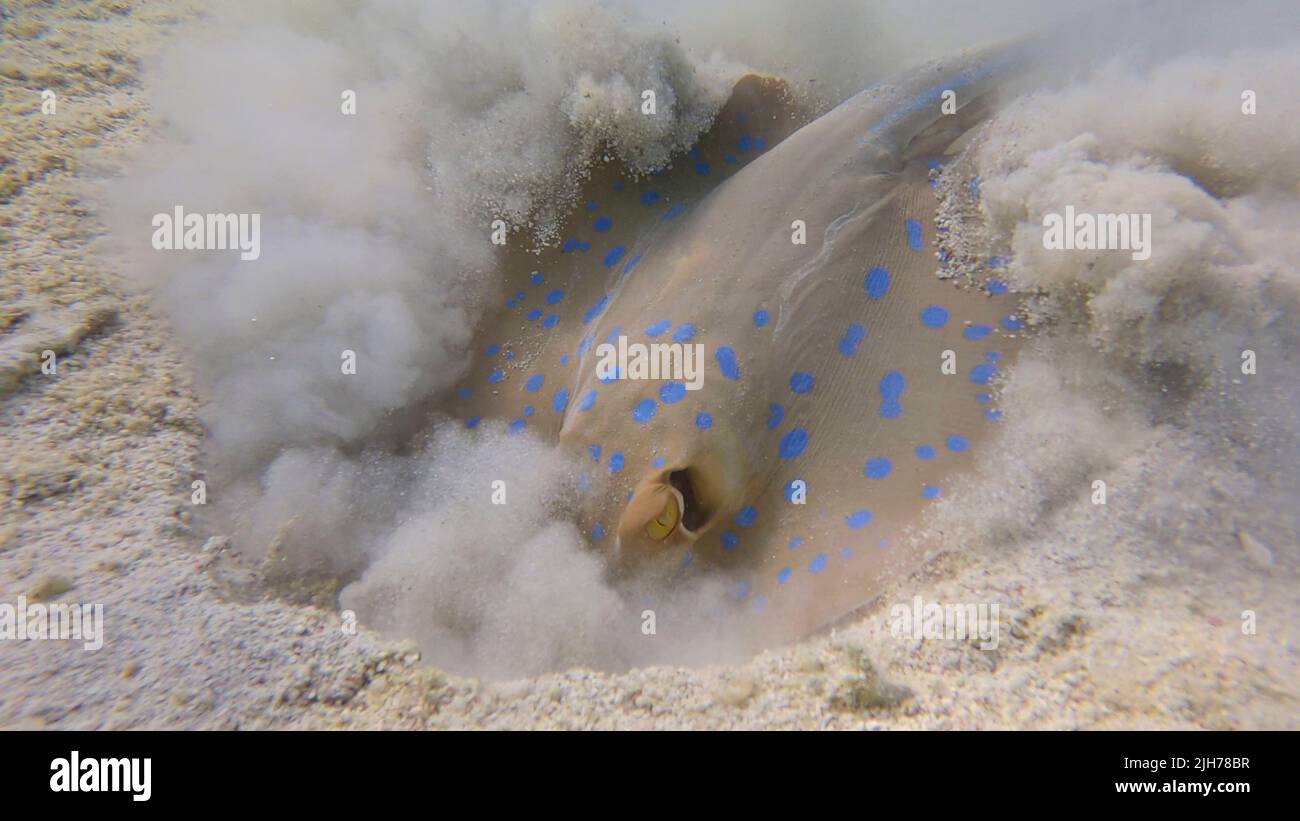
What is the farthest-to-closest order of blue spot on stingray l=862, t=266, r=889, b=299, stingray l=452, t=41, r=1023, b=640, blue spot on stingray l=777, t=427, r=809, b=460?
blue spot on stingray l=862, t=266, r=889, b=299
blue spot on stingray l=777, t=427, r=809, b=460
stingray l=452, t=41, r=1023, b=640

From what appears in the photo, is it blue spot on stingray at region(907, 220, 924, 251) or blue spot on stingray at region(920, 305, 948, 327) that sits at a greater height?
blue spot on stingray at region(907, 220, 924, 251)

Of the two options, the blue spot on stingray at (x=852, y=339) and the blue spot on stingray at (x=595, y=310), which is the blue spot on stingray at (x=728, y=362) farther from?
the blue spot on stingray at (x=595, y=310)

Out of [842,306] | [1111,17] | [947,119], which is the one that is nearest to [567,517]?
[842,306]

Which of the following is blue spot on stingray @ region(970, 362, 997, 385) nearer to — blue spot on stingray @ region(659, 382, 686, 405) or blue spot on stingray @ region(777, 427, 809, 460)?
blue spot on stingray @ region(777, 427, 809, 460)

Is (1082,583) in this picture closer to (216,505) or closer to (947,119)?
(947,119)

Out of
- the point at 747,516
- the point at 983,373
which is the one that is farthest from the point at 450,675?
the point at 983,373

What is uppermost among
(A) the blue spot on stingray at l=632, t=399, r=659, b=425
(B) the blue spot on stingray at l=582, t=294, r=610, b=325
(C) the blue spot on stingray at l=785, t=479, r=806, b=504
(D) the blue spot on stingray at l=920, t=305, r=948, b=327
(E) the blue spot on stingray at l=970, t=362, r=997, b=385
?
(B) the blue spot on stingray at l=582, t=294, r=610, b=325

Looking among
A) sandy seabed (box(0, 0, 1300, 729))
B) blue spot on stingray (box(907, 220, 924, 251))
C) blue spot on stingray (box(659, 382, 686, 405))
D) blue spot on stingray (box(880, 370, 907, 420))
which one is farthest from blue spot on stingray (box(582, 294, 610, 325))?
sandy seabed (box(0, 0, 1300, 729))
